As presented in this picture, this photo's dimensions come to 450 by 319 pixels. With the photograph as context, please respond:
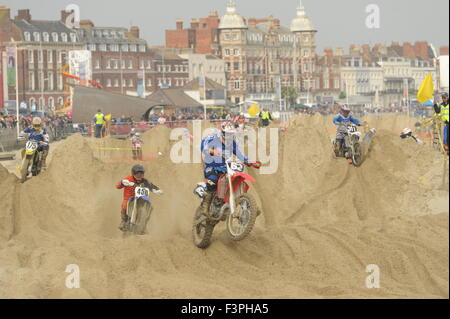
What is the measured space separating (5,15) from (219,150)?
71893 millimetres

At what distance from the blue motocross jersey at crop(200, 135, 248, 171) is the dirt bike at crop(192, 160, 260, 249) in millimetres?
186

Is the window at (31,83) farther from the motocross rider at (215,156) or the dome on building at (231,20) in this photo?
the motocross rider at (215,156)

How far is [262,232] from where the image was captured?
1434 cm

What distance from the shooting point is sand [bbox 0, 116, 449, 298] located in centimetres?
1143

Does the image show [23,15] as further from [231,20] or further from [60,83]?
[231,20]

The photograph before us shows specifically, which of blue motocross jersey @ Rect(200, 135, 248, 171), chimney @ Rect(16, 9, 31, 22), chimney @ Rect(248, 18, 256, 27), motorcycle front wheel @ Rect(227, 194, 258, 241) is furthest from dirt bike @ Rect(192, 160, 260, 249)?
chimney @ Rect(248, 18, 256, 27)

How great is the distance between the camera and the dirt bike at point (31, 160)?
2039 cm

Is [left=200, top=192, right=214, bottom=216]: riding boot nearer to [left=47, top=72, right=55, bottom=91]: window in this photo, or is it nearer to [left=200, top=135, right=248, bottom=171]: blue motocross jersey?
[left=200, top=135, right=248, bottom=171]: blue motocross jersey

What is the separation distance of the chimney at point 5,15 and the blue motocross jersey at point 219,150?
6858 cm

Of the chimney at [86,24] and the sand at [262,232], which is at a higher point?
the chimney at [86,24]

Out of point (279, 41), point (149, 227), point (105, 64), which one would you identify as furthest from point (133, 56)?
point (149, 227)

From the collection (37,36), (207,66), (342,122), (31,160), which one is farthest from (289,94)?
(31,160)

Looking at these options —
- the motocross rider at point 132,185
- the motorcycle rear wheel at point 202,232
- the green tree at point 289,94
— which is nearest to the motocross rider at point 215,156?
the motorcycle rear wheel at point 202,232
